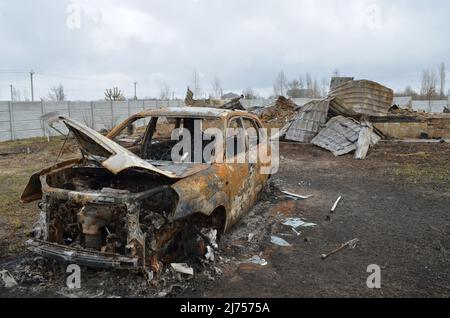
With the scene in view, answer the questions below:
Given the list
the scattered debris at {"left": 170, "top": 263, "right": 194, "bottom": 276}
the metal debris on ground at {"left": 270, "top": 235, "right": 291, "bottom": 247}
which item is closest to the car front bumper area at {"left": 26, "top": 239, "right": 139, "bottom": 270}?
the scattered debris at {"left": 170, "top": 263, "right": 194, "bottom": 276}

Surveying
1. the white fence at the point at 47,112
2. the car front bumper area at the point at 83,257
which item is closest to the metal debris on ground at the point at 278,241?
the car front bumper area at the point at 83,257

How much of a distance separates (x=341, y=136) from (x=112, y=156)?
11.6m

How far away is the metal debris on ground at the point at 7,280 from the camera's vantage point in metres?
3.91

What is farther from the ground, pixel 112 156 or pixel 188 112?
pixel 188 112

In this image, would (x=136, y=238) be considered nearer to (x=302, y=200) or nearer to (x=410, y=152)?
(x=302, y=200)

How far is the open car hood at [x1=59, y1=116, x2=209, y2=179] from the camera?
3.71m

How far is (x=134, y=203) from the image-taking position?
3.62 m

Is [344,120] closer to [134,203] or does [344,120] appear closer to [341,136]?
[341,136]

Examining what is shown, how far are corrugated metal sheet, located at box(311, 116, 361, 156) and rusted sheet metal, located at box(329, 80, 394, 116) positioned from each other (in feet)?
9.37

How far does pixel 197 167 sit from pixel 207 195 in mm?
475

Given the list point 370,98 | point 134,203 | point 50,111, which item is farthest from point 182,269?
point 50,111

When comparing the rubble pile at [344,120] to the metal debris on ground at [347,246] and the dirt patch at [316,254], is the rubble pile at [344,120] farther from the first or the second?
the metal debris on ground at [347,246]
